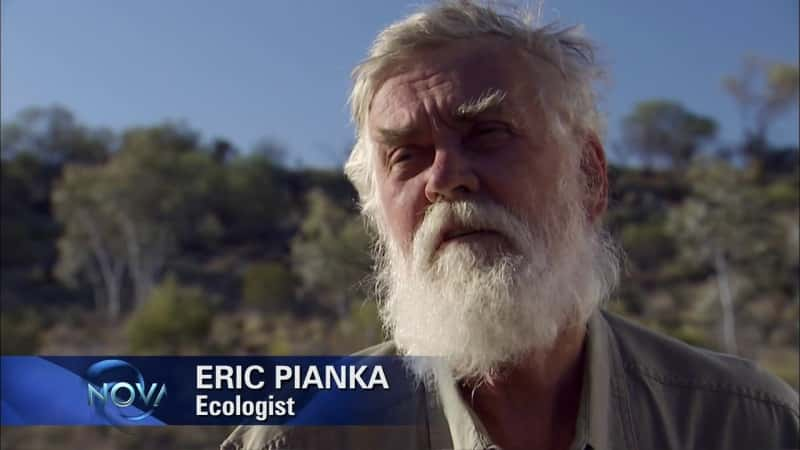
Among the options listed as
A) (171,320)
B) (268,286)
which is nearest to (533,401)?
(268,286)

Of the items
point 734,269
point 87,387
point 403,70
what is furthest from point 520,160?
point 734,269

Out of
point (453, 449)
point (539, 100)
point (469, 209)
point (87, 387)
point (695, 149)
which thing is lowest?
point (453, 449)

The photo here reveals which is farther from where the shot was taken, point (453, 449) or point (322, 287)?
point (322, 287)

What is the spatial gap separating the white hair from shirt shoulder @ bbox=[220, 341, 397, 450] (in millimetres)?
555

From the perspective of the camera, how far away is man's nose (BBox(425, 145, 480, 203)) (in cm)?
122

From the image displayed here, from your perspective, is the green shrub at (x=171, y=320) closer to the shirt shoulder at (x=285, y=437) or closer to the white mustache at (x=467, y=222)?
the shirt shoulder at (x=285, y=437)

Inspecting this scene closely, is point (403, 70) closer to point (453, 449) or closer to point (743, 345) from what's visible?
point (453, 449)

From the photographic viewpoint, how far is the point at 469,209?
1.22 meters

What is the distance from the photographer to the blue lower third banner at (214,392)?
4.67 ft

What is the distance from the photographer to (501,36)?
1343 millimetres

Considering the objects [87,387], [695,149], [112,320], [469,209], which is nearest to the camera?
[469,209]

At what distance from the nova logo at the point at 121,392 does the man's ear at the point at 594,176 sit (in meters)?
1.06

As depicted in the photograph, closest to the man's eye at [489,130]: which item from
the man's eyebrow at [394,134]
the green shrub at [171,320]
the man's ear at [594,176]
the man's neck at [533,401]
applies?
the man's eyebrow at [394,134]

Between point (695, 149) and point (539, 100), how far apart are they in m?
1.50
